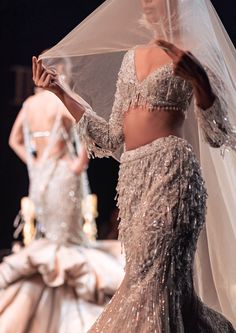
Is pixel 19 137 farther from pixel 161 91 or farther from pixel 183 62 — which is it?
pixel 183 62

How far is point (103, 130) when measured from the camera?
3.00 metres

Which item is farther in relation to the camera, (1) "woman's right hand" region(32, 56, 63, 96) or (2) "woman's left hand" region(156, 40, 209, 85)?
(1) "woman's right hand" region(32, 56, 63, 96)

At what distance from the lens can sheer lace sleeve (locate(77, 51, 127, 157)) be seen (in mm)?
2912

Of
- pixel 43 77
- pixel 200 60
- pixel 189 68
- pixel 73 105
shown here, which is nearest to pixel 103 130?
pixel 73 105

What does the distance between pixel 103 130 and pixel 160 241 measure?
0.49m

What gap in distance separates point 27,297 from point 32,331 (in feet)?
0.57

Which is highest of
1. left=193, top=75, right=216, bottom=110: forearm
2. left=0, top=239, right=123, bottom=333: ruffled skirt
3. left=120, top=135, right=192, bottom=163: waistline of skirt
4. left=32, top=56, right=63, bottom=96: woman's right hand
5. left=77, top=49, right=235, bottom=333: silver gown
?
left=32, top=56, right=63, bottom=96: woman's right hand

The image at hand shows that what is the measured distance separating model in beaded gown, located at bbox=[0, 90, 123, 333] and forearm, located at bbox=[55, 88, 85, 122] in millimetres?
1540

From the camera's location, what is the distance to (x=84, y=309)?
448cm

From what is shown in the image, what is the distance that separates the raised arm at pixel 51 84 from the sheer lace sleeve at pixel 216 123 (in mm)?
503

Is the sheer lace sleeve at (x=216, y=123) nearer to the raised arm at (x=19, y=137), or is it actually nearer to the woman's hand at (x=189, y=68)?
the woman's hand at (x=189, y=68)

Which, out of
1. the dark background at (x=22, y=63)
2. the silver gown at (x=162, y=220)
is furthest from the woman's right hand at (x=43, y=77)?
the dark background at (x=22, y=63)

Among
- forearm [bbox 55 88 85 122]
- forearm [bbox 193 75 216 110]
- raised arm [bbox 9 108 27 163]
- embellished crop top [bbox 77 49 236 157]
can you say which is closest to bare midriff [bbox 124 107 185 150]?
embellished crop top [bbox 77 49 236 157]

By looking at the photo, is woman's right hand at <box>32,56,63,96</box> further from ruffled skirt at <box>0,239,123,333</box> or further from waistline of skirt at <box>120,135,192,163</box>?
ruffled skirt at <box>0,239,123,333</box>
